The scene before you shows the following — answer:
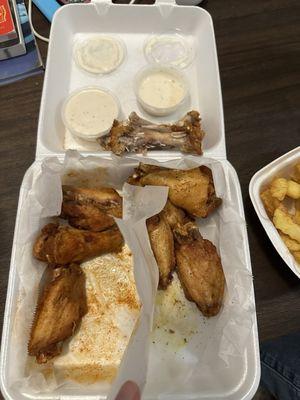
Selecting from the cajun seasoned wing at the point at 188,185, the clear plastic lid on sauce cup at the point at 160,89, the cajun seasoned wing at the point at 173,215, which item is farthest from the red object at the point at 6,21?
the cajun seasoned wing at the point at 173,215

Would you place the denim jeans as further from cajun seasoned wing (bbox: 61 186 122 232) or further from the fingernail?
cajun seasoned wing (bbox: 61 186 122 232)

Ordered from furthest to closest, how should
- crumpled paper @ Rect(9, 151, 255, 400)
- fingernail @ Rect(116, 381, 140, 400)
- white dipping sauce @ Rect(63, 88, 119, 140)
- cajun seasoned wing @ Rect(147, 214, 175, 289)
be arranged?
1. white dipping sauce @ Rect(63, 88, 119, 140)
2. cajun seasoned wing @ Rect(147, 214, 175, 289)
3. crumpled paper @ Rect(9, 151, 255, 400)
4. fingernail @ Rect(116, 381, 140, 400)

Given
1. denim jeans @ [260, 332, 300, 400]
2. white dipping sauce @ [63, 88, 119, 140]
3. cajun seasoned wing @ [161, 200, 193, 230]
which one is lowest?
denim jeans @ [260, 332, 300, 400]

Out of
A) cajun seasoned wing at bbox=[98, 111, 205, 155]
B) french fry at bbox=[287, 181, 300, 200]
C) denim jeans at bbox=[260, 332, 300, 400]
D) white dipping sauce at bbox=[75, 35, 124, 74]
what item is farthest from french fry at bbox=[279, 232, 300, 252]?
white dipping sauce at bbox=[75, 35, 124, 74]

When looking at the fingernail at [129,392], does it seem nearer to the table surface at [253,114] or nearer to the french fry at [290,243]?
the table surface at [253,114]

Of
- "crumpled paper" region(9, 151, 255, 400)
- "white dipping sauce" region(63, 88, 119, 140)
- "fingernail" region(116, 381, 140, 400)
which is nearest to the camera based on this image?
"fingernail" region(116, 381, 140, 400)

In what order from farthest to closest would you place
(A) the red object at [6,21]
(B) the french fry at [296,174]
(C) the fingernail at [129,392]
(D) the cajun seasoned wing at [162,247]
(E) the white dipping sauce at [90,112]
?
(A) the red object at [6,21] → (E) the white dipping sauce at [90,112] → (B) the french fry at [296,174] → (D) the cajun seasoned wing at [162,247] → (C) the fingernail at [129,392]

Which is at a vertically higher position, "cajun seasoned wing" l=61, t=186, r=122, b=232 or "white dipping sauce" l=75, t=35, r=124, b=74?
"white dipping sauce" l=75, t=35, r=124, b=74
